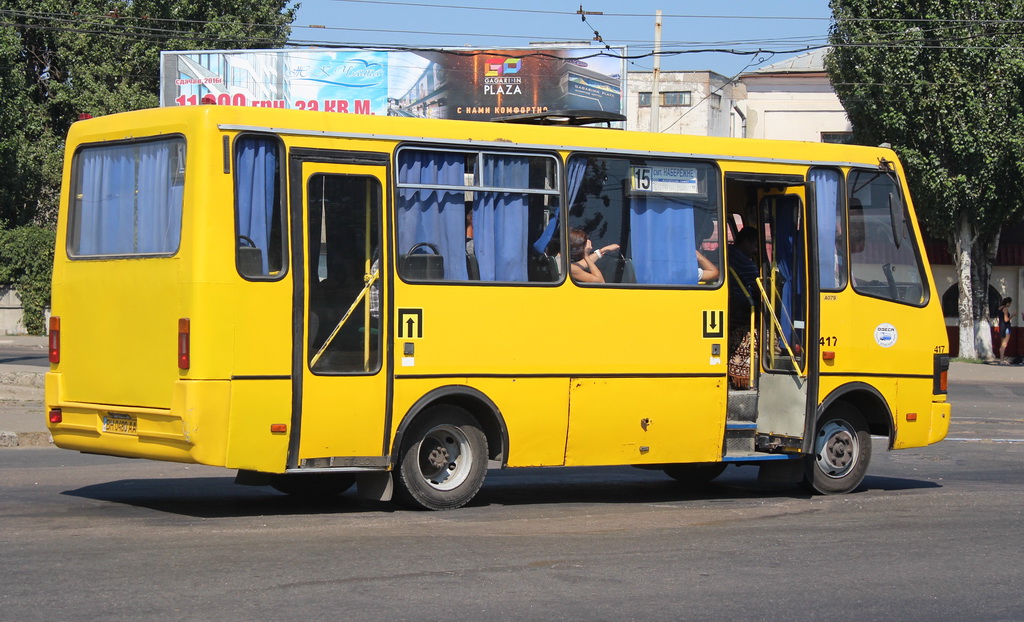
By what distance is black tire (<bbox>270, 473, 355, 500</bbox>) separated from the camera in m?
10.5

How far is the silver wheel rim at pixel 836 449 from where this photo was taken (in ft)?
38.8

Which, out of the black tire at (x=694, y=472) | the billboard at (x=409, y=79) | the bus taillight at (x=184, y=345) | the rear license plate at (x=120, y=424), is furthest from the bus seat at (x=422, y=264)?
the billboard at (x=409, y=79)

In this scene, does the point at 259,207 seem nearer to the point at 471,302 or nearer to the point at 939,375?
the point at 471,302

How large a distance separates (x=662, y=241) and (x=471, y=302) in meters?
1.95

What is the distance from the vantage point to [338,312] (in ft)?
30.8

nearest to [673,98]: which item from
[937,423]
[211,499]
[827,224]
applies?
[937,423]

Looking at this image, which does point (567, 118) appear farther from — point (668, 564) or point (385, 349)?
point (668, 564)

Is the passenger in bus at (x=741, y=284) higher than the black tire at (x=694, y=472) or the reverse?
higher

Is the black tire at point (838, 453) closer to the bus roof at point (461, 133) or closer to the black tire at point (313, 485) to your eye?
the bus roof at point (461, 133)

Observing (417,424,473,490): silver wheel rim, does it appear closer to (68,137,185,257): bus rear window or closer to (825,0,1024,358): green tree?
(68,137,185,257): bus rear window

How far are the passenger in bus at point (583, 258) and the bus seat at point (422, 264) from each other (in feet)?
3.91

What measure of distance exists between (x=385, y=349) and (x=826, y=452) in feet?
15.1

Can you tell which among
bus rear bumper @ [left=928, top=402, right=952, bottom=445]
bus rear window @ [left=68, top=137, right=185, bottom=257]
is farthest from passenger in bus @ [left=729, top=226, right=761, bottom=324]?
bus rear window @ [left=68, top=137, right=185, bottom=257]

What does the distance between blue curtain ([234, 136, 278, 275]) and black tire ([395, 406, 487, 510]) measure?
178 cm
